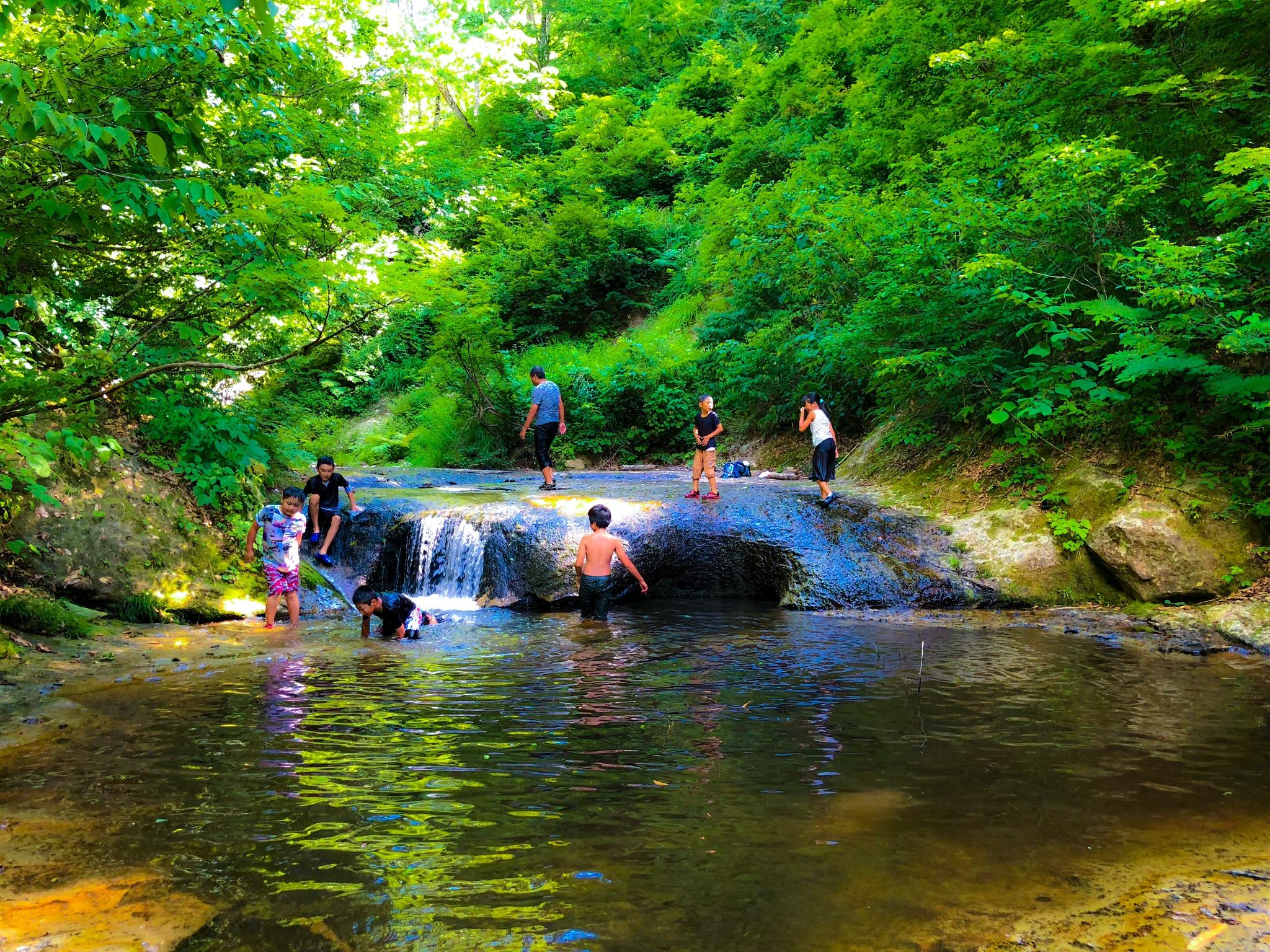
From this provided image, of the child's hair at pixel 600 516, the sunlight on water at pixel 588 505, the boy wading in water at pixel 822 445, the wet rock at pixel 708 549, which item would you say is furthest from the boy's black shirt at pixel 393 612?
the boy wading in water at pixel 822 445

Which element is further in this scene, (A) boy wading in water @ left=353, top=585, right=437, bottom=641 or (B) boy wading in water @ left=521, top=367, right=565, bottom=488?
(B) boy wading in water @ left=521, top=367, right=565, bottom=488

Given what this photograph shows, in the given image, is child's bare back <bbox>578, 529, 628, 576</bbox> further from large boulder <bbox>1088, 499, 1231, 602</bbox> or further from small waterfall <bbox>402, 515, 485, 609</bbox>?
large boulder <bbox>1088, 499, 1231, 602</bbox>

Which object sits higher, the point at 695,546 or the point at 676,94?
the point at 676,94

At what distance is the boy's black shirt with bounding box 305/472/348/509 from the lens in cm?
1138

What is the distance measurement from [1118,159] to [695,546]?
767 centimetres

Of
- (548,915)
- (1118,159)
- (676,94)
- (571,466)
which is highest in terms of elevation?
(676,94)

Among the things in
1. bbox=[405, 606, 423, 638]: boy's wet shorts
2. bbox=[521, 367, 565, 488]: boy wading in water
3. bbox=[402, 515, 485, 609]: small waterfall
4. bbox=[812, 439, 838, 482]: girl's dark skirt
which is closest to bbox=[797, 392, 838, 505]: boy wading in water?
bbox=[812, 439, 838, 482]: girl's dark skirt

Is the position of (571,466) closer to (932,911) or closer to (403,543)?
(403,543)

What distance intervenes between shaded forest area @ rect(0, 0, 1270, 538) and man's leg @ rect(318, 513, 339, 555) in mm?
1111

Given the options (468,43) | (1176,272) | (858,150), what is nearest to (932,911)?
(1176,272)

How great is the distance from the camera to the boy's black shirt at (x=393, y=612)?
29.5ft

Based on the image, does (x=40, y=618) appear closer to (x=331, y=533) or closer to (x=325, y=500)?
(x=331, y=533)

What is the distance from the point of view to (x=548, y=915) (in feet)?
10.4

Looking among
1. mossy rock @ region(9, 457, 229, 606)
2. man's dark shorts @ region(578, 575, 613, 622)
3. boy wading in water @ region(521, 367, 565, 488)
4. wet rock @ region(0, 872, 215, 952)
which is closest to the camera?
wet rock @ region(0, 872, 215, 952)
